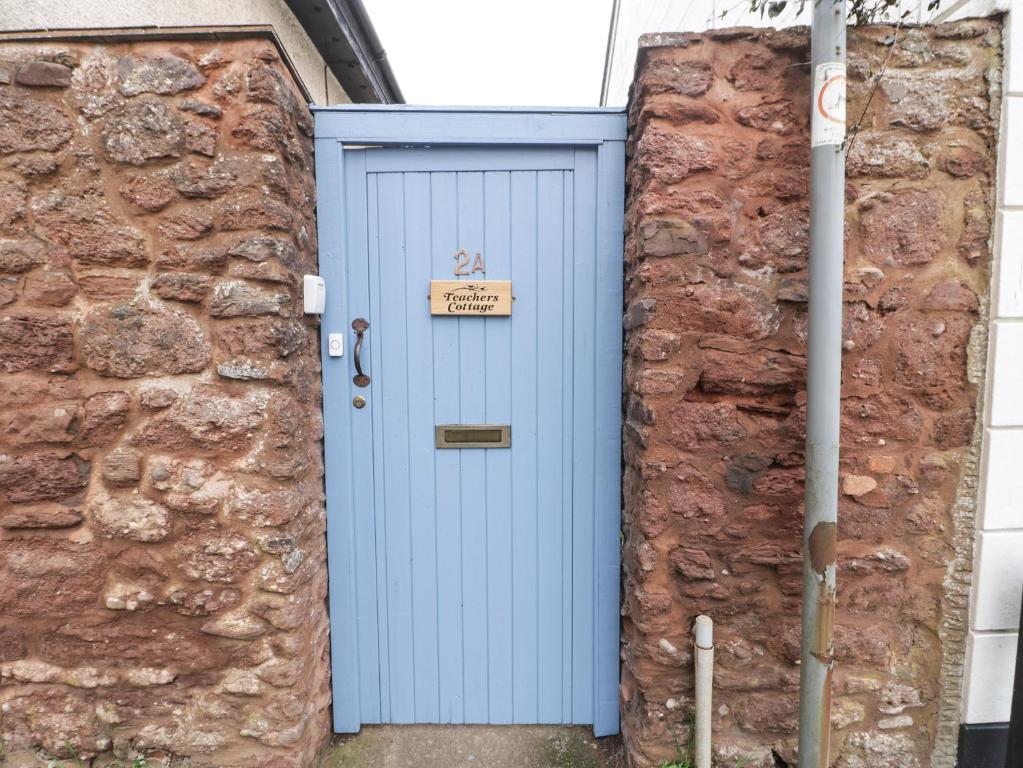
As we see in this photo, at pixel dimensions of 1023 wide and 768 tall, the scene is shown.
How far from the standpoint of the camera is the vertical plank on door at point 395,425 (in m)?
1.88

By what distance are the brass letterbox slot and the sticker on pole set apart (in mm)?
1422

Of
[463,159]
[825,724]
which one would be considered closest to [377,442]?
[463,159]

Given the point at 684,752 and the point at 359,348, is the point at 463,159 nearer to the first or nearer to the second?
the point at 359,348

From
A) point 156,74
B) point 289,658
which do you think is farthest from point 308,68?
point 289,658

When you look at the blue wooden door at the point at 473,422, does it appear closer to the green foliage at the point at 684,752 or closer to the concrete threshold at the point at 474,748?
the concrete threshold at the point at 474,748

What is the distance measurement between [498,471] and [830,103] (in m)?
1.65

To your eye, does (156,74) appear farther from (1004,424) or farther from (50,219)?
(1004,424)

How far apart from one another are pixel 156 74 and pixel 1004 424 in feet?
9.95

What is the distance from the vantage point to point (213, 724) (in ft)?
5.62

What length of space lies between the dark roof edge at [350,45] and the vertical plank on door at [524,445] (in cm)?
227

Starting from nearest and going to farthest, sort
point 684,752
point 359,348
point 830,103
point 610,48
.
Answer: point 830,103
point 684,752
point 359,348
point 610,48

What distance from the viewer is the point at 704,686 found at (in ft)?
5.32

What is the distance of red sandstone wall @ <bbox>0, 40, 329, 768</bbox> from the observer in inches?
60.8

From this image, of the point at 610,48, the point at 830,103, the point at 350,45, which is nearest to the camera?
the point at 830,103
